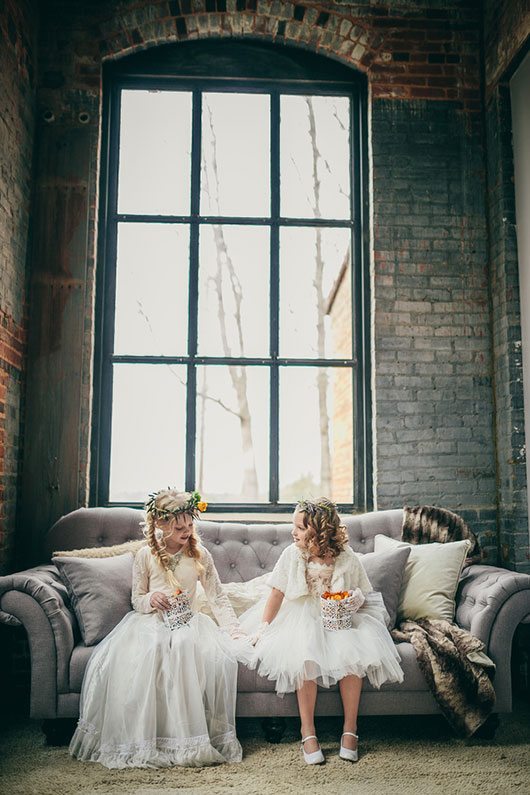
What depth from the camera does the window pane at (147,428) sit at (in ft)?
14.6

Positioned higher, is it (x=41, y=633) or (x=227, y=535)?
(x=227, y=535)

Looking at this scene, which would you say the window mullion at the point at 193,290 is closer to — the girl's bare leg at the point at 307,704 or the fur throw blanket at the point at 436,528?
the fur throw blanket at the point at 436,528

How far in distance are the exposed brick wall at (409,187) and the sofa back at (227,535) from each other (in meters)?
0.43

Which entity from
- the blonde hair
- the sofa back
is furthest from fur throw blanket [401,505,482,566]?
the blonde hair

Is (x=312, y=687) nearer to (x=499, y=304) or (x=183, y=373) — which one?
(x=183, y=373)

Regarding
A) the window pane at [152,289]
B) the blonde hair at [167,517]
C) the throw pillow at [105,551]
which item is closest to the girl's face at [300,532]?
the blonde hair at [167,517]

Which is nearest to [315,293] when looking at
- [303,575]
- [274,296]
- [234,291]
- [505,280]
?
[274,296]

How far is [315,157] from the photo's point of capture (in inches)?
188

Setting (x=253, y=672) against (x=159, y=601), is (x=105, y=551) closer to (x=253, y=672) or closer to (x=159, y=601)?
(x=159, y=601)

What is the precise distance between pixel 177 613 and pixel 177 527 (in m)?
0.42

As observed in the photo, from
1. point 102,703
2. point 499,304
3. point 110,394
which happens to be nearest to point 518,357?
point 499,304

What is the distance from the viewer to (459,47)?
15.1 feet

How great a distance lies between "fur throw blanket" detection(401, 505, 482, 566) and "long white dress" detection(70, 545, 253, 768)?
1198 mm

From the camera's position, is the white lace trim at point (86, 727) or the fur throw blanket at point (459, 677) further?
the fur throw blanket at point (459, 677)
